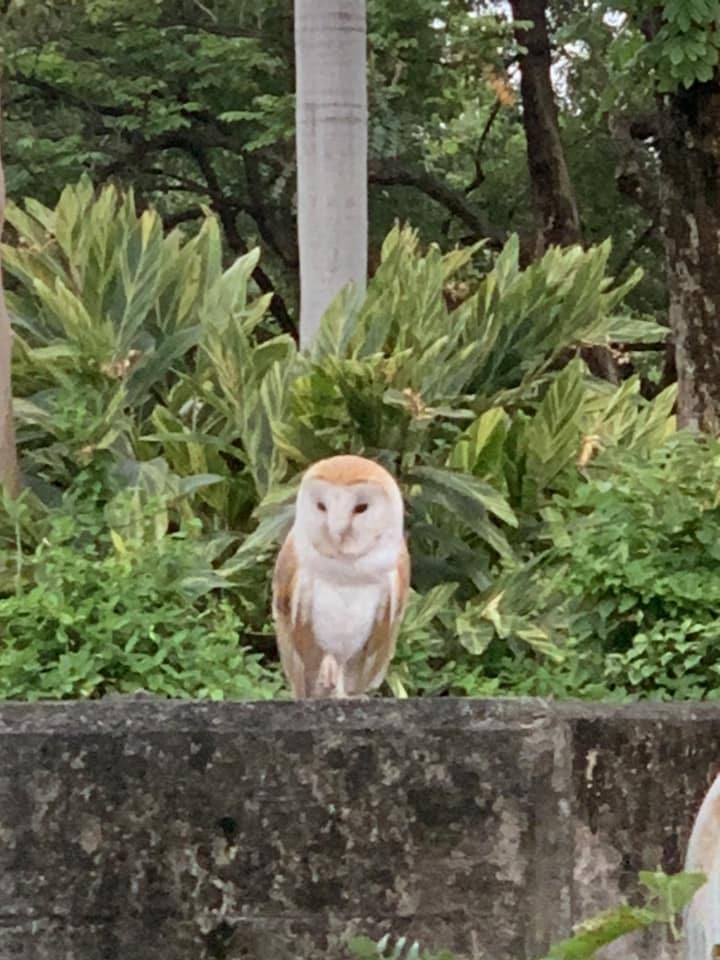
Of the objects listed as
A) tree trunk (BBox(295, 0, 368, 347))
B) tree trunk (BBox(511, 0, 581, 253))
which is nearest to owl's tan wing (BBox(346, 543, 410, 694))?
tree trunk (BBox(295, 0, 368, 347))

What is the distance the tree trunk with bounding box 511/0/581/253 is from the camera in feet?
39.5

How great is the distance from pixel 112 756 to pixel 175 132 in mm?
10949

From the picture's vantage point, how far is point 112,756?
2361mm

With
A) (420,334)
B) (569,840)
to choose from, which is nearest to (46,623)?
(569,840)

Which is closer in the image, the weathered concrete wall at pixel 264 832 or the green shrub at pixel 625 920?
the green shrub at pixel 625 920

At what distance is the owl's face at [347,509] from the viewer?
3016 millimetres

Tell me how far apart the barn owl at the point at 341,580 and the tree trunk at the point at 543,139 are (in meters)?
9.08

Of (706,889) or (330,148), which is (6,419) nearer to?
(330,148)

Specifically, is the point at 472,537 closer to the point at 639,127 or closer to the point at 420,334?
the point at 420,334

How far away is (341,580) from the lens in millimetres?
3156

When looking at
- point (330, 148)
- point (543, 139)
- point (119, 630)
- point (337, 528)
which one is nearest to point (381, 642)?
point (337, 528)

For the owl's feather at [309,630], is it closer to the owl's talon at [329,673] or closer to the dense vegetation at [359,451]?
the owl's talon at [329,673]

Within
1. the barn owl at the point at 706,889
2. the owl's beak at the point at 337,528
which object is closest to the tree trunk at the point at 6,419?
the owl's beak at the point at 337,528

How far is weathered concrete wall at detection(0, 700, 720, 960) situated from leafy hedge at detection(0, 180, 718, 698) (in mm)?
1075
